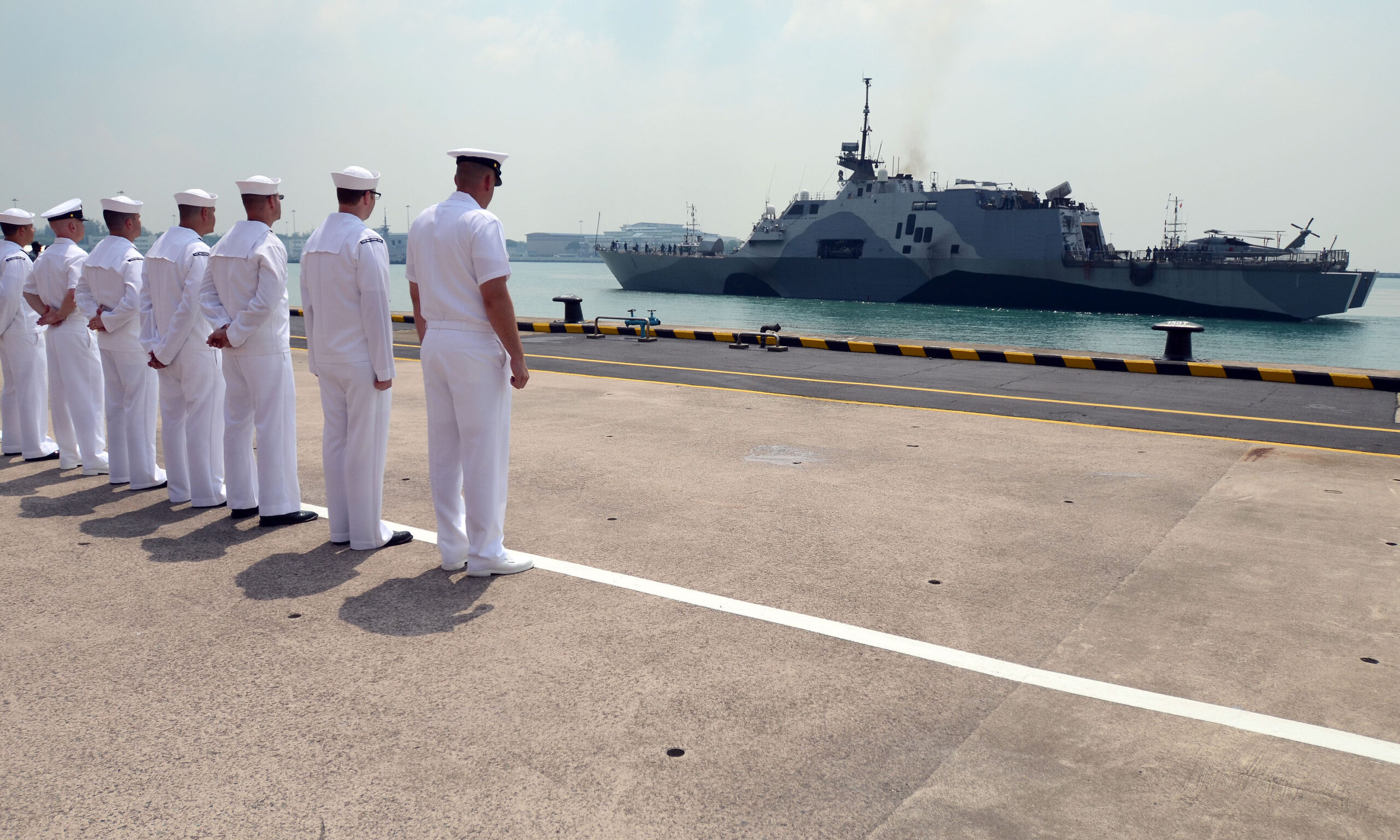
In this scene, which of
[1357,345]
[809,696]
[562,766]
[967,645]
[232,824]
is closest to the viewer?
[232,824]

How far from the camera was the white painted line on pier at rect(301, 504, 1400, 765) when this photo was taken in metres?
2.70

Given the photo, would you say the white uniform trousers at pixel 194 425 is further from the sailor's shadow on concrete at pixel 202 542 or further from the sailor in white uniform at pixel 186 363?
the sailor's shadow on concrete at pixel 202 542

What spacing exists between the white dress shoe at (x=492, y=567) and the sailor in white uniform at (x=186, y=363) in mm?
1899

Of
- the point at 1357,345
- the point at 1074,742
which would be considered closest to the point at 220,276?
the point at 1074,742

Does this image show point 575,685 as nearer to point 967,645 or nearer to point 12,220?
point 967,645

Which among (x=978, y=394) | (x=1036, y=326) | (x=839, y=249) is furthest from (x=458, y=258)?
(x=839, y=249)

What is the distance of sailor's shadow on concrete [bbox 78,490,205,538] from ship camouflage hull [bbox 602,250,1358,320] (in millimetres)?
47317

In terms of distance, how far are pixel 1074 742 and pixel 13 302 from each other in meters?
6.83

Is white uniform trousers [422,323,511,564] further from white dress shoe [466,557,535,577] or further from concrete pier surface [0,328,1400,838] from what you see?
concrete pier surface [0,328,1400,838]

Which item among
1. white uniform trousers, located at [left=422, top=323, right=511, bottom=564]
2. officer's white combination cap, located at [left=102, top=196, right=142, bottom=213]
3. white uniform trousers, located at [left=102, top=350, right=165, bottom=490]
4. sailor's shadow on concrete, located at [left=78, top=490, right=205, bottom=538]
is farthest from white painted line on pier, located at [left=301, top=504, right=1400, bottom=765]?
officer's white combination cap, located at [left=102, top=196, right=142, bottom=213]

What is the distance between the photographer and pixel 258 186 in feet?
15.1

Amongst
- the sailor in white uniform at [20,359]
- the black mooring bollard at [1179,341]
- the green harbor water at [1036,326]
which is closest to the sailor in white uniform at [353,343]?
the sailor in white uniform at [20,359]

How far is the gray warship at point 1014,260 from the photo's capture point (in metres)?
45.9

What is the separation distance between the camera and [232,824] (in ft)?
7.34
